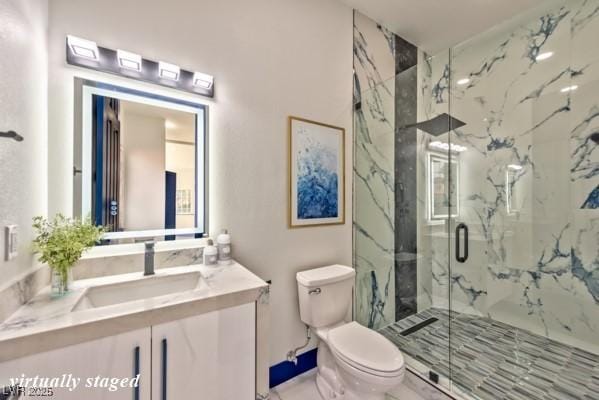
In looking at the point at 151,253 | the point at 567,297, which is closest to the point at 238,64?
the point at 151,253

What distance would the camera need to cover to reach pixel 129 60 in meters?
1.28

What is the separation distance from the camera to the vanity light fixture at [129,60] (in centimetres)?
126

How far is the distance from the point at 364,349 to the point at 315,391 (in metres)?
0.56

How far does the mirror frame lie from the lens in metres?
1.19

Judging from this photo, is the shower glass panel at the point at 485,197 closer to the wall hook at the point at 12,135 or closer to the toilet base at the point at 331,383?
the toilet base at the point at 331,383

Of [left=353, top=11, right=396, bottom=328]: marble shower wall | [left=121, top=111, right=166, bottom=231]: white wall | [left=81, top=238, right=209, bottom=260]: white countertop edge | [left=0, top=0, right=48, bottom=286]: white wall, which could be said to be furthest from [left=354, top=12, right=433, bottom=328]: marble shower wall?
[left=0, top=0, right=48, bottom=286]: white wall

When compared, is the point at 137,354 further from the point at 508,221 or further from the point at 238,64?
the point at 508,221

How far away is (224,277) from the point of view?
1.22 meters

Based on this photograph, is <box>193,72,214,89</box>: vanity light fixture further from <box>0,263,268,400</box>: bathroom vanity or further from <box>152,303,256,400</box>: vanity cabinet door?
<box>152,303,256,400</box>: vanity cabinet door

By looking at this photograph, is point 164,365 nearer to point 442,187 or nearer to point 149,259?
point 149,259

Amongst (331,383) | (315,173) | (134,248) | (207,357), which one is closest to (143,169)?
(134,248)

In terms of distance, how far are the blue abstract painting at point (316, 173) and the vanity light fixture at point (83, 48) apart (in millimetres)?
1161

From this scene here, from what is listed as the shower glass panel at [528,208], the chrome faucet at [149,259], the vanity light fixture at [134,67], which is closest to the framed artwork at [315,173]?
the vanity light fixture at [134,67]

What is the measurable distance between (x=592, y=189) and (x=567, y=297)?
35.9 inches
